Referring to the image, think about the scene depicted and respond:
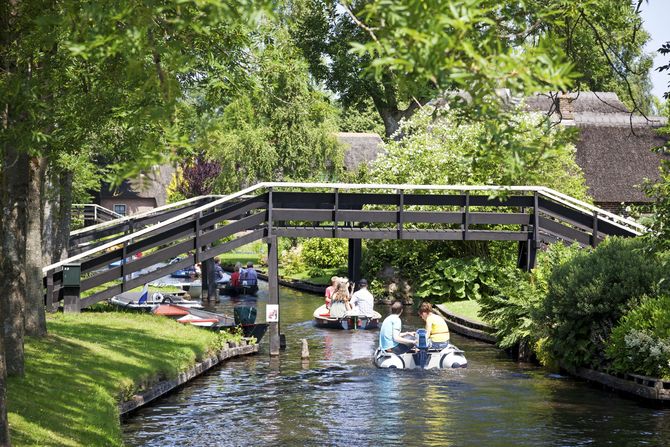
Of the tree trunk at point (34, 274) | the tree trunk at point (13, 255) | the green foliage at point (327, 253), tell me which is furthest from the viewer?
the green foliage at point (327, 253)

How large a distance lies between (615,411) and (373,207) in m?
23.1

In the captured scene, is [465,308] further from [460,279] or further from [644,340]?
[644,340]

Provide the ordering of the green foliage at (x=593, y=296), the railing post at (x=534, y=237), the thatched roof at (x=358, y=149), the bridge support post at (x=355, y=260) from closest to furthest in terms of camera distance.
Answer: the green foliage at (x=593, y=296) → the railing post at (x=534, y=237) → the bridge support post at (x=355, y=260) → the thatched roof at (x=358, y=149)

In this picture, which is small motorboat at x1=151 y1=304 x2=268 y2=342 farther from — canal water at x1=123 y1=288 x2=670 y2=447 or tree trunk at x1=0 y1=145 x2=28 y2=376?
tree trunk at x1=0 y1=145 x2=28 y2=376

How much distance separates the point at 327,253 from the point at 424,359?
28.9 metres

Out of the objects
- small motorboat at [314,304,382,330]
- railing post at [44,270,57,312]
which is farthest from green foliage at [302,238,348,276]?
railing post at [44,270,57,312]

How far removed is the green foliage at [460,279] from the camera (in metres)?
36.4

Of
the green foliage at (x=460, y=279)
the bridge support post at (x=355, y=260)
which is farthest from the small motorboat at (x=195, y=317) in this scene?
the green foliage at (x=460, y=279)

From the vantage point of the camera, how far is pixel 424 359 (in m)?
23.7

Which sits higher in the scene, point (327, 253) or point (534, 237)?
point (327, 253)

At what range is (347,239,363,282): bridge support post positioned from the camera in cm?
3794

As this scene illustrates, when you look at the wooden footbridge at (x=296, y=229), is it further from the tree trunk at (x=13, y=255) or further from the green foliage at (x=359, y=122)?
the green foliage at (x=359, y=122)

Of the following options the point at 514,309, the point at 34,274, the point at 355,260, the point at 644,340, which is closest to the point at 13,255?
the point at 34,274

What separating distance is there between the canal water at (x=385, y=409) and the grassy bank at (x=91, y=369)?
0.67 meters
